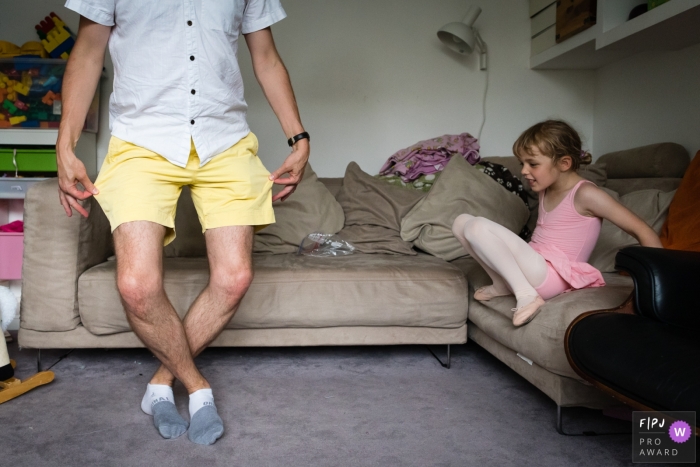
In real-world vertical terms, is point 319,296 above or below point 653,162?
below

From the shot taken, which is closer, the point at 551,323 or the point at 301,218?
the point at 551,323

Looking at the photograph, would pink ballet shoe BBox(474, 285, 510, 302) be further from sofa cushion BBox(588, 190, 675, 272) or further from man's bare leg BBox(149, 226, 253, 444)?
man's bare leg BBox(149, 226, 253, 444)

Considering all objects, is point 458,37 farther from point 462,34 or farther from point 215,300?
point 215,300

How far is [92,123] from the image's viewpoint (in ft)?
10.4

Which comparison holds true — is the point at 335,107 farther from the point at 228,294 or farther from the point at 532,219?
the point at 228,294

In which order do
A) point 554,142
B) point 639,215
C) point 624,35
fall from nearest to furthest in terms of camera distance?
1. point 554,142
2. point 639,215
3. point 624,35

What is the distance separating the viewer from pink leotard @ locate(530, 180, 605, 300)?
191cm

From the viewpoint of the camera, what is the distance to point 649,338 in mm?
1272

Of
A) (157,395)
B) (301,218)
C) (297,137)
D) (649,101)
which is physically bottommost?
(157,395)

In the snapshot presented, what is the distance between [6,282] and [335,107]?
1911 mm

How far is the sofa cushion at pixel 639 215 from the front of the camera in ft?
7.53

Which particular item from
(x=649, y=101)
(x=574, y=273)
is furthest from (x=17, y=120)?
(x=649, y=101)

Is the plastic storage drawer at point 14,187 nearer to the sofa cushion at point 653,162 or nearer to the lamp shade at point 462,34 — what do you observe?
the lamp shade at point 462,34

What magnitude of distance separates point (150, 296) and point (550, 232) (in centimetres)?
128
